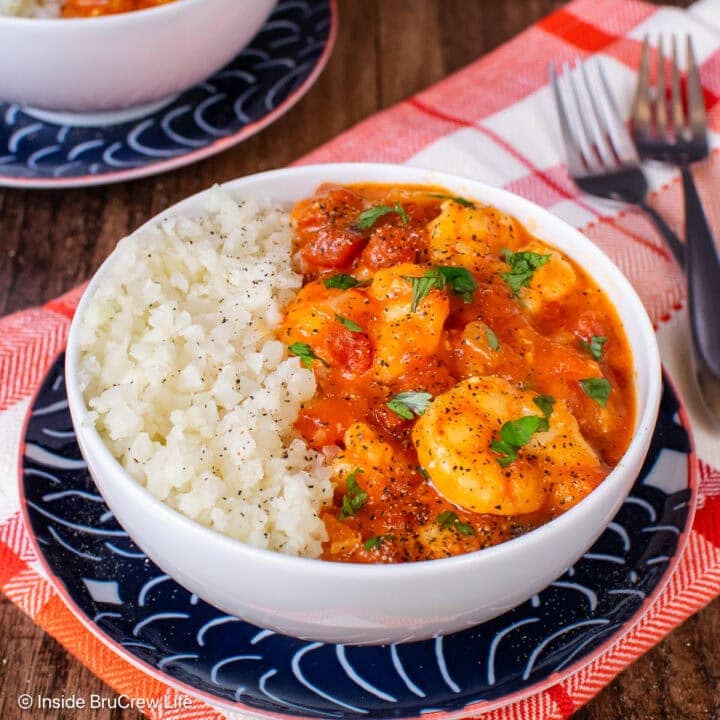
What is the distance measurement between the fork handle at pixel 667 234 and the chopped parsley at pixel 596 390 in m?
1.32

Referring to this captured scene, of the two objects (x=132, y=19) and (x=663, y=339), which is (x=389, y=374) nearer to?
(x=663, y=339)

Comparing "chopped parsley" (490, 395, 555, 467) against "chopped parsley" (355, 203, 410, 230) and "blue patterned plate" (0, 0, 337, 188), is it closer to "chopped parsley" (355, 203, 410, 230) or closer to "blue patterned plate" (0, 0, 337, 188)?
"chopped parsley" (355, 203, 410, 230)

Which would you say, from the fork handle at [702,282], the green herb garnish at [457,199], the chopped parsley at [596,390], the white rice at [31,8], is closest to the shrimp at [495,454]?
the chopped parsley at [596,390]

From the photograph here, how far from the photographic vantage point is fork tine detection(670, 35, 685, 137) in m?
4.16

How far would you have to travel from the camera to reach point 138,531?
2.32 metres

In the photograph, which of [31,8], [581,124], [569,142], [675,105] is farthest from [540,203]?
[31,8]

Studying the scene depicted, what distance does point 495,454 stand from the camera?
7.62ft

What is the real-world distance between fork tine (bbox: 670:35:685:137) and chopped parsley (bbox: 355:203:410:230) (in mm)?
1810

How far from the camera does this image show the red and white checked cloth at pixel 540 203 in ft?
8.55

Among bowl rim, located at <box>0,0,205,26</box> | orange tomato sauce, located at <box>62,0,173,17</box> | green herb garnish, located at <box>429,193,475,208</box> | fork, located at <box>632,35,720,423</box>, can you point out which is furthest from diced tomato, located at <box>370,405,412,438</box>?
orange tomato sauce, located at <box>62,0,173,17</box>

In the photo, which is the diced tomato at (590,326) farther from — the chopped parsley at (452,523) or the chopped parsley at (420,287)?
the chopped parsley at (452,523)

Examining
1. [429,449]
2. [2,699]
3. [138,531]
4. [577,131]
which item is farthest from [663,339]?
[2,699]

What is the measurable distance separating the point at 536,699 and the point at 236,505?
3.02ft

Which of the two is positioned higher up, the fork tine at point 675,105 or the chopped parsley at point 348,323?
the chopped parsley at point 348,323
